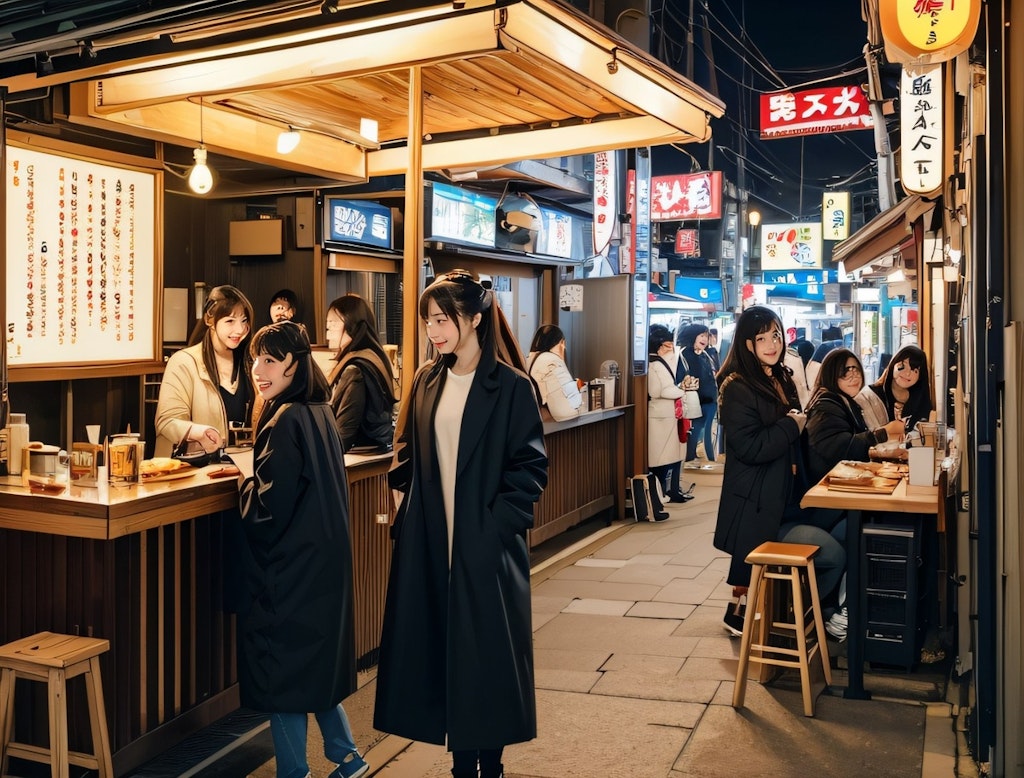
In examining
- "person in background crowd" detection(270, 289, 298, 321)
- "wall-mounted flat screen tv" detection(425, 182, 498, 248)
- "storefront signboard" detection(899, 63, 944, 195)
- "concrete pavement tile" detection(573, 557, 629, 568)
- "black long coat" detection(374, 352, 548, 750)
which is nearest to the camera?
"black long coat" detection(374, 352, 548, 750)

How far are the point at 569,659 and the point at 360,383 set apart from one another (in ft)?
7.96

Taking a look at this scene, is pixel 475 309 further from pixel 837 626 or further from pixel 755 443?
pixel 837 626

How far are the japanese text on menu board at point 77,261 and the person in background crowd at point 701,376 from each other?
10182mm

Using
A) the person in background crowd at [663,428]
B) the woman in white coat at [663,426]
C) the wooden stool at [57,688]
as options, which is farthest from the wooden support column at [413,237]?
the woman in white coat at [663,426]

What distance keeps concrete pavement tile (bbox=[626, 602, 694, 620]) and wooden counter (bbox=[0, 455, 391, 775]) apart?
3832mm

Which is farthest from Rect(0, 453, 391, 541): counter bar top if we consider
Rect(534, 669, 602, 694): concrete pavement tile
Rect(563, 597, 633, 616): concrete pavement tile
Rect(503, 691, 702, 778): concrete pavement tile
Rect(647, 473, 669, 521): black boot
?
Rect(647, 473, 669, 521): black boot

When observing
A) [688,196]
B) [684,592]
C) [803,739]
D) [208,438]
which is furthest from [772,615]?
[688,196]

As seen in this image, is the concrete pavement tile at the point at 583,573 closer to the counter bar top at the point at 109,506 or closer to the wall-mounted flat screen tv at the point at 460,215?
the wall-mounted flat screen tv at the point at 460,215

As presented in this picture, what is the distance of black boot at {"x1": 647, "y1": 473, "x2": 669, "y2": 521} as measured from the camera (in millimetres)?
12695

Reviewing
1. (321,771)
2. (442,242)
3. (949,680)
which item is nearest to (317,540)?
(321,771)

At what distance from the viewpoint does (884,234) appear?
509 inches

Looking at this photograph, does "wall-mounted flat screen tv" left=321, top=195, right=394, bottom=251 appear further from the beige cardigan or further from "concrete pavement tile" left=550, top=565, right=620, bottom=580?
"concrete pavement tile" left=550, top=565, right=620, bottom=580

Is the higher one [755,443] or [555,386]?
[555,386]

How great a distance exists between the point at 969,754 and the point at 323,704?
3.38 metres
